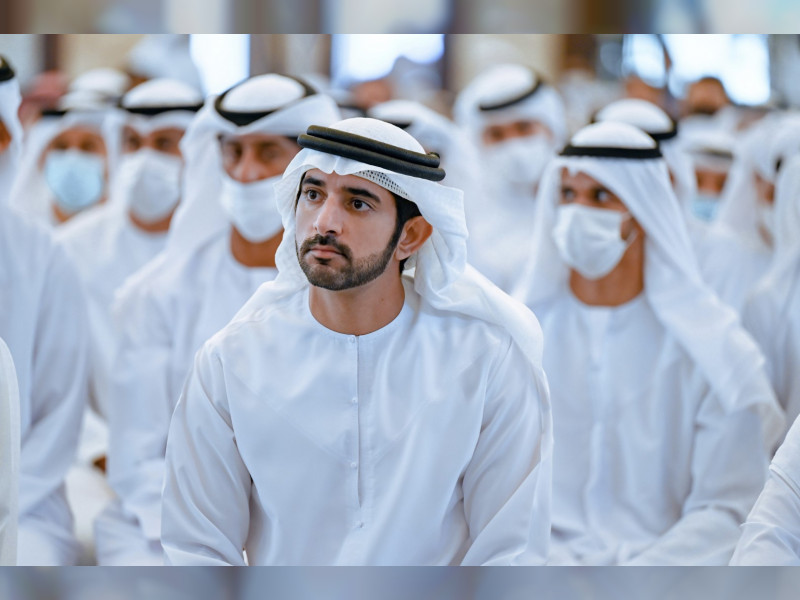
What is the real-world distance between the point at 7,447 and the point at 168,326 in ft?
4.74

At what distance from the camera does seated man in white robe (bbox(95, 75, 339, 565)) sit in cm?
379

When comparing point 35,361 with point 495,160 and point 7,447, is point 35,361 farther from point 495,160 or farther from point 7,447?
point 495,160

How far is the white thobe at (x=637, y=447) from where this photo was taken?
3.44m

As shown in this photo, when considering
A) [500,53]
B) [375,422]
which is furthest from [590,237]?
[500,53]

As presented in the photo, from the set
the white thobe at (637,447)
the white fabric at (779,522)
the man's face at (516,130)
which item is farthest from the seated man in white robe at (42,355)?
the man's face at (516,130)

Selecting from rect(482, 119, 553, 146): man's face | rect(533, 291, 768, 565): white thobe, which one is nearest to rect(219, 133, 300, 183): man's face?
rect(533, 291, 768, 565): white thobe

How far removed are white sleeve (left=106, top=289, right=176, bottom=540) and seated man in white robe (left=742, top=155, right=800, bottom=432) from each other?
86.8 inches

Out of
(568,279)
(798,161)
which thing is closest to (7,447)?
→ (568,279)

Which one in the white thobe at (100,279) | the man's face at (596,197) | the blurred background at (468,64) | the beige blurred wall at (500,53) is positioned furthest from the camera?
the beige blurred wall at (500,53)

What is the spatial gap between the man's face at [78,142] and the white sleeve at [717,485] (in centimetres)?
404

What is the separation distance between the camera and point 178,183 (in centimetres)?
511

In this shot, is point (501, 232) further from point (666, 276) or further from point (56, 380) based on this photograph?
point (56, 380)

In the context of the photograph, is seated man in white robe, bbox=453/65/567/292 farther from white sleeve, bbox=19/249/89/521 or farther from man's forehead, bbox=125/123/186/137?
white sleeve, bbox=19/249/89/521

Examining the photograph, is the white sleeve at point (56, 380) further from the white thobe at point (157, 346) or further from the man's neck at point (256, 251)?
the man's neck at point (256, 251)
